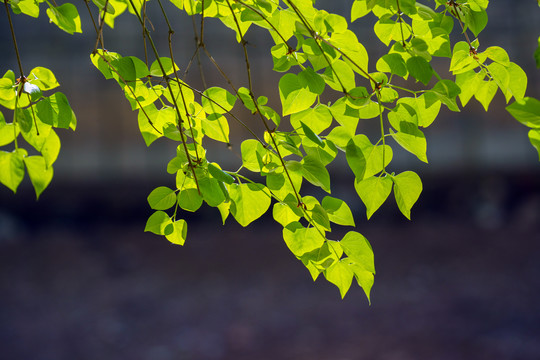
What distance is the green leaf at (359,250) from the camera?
1.79 ft

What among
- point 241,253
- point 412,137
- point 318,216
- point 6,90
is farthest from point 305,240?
point 241,253

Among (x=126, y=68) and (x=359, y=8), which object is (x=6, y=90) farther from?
(x=359, y=8)

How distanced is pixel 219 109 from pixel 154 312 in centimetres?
198

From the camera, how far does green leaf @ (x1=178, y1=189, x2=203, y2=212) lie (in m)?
0.56

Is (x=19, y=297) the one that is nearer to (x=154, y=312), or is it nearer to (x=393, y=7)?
(x=154, y=312)

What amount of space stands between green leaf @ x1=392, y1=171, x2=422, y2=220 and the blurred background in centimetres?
159

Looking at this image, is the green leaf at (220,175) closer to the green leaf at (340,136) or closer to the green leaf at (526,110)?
the green leaf at (340,136)

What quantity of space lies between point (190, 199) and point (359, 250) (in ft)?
0.60

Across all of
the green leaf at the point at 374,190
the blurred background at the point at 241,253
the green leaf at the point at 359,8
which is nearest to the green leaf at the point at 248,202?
the green leaf at the point at 374,190

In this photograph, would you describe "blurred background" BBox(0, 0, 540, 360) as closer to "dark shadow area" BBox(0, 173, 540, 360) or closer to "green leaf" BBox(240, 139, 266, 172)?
"dark shadow area" BBox(0, 173, 540, 360)

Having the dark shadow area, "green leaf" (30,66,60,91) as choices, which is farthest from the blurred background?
"green leaf" (30,66,60,91)

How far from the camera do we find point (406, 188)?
0.55 metres

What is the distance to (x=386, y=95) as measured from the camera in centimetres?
56

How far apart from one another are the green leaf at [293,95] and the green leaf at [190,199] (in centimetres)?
13
